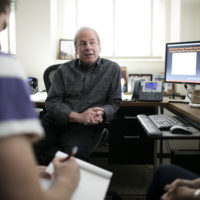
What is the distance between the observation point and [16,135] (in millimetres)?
388

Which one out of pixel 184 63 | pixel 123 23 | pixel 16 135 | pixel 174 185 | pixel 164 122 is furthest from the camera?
pixel 123 23

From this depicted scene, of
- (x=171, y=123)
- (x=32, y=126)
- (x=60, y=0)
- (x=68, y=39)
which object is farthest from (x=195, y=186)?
(x=60, y=0)

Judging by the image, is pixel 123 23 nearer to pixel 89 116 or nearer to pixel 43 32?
pixel 43 32

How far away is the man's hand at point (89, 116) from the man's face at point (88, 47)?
420mm

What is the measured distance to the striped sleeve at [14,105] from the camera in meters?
0.38

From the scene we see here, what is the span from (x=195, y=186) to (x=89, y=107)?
981 mm

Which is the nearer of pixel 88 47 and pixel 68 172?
pixel 68 172

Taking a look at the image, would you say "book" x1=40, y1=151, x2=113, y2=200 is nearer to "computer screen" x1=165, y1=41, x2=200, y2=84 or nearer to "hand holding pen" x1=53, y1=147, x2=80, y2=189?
"hand holding pen" x1=53, y1=147, x2=80, y2=189

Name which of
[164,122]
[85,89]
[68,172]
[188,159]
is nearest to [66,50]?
[85,89]

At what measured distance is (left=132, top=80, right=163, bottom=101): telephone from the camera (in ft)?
6.88

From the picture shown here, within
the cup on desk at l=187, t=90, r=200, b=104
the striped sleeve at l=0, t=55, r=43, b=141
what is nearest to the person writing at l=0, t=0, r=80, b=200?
the striped sleeve at l=0, t=55, r=43, b=141

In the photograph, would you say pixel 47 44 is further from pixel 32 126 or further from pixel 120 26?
pixel 32 126

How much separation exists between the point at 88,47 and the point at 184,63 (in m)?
0.86

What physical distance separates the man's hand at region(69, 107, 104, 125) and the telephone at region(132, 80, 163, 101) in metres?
0.58
